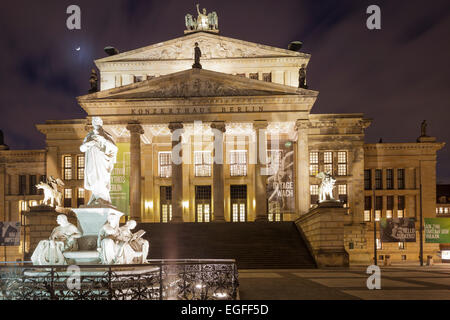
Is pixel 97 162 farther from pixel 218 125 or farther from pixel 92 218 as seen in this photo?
pixel 218 125

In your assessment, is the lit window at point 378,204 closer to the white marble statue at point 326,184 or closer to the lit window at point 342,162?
the lit window at point 342,162

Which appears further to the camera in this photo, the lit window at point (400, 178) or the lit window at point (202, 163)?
the lit window at point (400, 178)

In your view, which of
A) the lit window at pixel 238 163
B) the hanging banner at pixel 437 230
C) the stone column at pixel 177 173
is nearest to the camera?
the hanging banner at pixel 437 230

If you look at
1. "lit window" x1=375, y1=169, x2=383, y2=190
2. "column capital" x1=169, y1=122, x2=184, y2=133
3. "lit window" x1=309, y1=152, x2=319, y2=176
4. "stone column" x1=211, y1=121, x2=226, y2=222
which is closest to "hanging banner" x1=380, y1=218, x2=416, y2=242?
"lit window" x1=309, y1=152, x2=319, y2=176

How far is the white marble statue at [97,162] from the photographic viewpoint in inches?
558

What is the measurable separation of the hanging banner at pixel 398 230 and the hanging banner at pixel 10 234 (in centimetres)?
3059

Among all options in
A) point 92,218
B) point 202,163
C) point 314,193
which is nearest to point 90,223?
point 92,218

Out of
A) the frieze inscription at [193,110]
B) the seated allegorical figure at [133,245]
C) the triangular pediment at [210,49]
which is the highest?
the triangular pediment at [210,49]

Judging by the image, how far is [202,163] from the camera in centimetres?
5291

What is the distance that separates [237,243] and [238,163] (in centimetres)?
1824

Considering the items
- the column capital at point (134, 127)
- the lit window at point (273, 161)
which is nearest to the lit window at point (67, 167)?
the column capital at point (134, 127)
